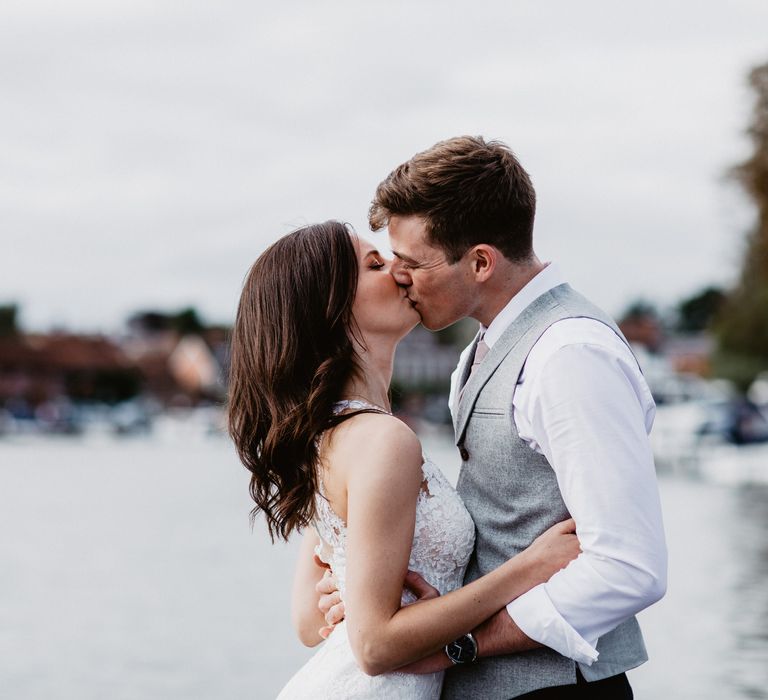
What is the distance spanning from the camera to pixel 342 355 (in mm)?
2955

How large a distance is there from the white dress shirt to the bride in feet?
0.29

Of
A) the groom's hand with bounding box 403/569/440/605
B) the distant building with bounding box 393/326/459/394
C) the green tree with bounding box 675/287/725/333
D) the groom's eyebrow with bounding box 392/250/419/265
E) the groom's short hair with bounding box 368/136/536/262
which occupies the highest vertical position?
the groom's short hair with bounding box 368/136/536/262

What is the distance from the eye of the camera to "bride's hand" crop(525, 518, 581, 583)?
2578 mm

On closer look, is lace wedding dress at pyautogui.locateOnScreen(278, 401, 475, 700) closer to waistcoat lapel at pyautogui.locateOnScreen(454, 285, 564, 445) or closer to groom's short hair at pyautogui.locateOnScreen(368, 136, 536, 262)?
waistcoat lapel at pyautogui.locateOnScreen(454, 285, 564, 445)

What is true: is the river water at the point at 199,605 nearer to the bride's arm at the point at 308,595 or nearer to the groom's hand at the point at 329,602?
the bride's arm at the point at 308,595

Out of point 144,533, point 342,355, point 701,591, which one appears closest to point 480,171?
point 342,355

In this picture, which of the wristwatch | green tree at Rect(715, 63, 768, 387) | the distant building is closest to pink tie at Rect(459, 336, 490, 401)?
the wristwatch

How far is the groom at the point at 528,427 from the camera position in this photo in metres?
2.48

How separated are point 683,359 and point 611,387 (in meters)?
144

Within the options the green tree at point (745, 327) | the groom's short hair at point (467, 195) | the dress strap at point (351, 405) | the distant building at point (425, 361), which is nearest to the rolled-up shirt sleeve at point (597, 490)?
the groom's short hair at point (467, 195)

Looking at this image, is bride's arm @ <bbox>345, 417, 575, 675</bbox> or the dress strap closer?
bride's arm @ <bbox>345, 417, 575, 675</bbox>

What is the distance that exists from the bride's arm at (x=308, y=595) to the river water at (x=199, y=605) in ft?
21.7

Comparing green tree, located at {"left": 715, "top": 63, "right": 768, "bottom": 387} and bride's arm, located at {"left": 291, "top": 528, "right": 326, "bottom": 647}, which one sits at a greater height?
bride's arm, located at {"left": 291, "top": 528, "right": 326, "bottom": 647}

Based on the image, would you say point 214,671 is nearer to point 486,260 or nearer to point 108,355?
point 486,260
